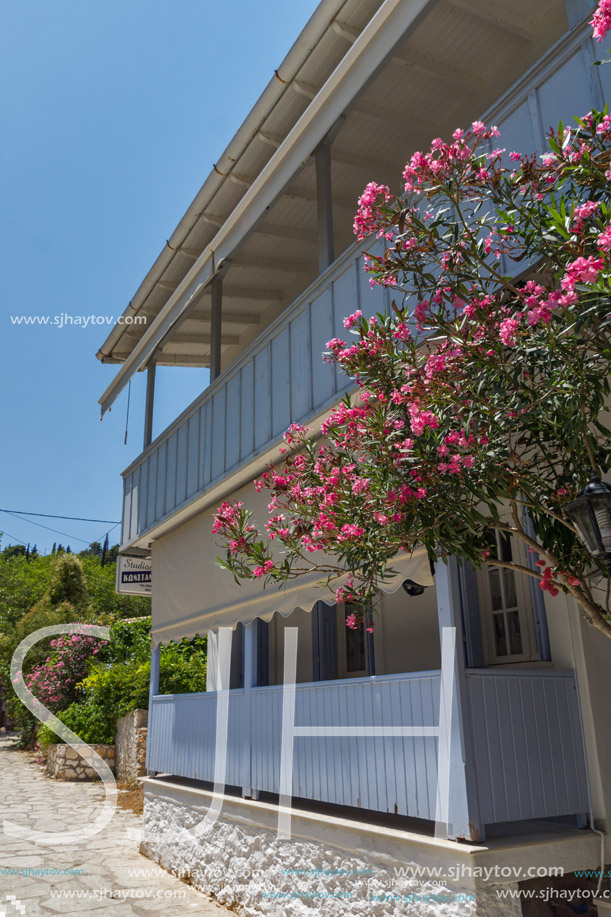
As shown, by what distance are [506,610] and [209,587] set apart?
11.5ft

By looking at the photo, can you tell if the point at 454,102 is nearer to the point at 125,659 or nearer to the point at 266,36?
the point at 266,36

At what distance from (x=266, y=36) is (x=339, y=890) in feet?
33.4

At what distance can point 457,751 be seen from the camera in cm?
427

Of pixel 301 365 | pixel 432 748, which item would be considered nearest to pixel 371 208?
pixel 301 365

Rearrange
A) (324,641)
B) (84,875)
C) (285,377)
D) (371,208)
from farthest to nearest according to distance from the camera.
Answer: (324,641)
(84,875)
(285,377)
(371,208)

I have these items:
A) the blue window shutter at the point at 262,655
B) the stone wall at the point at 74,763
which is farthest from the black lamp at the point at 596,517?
the stone wall at the point at 74,763

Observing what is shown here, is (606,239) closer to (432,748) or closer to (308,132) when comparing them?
(432,748)

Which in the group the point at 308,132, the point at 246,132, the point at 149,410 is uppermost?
the point at 246,132

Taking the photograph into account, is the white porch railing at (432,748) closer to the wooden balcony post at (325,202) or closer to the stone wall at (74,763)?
the wooden balcony post at (325,202)

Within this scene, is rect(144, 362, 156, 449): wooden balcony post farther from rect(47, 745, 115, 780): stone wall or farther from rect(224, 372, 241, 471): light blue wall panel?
rect(47, 745, 115, 780): stone wall

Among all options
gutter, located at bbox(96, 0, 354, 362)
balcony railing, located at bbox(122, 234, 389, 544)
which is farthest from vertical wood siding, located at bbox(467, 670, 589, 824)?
gutter, located at bbox(96, 0, 354, 362)

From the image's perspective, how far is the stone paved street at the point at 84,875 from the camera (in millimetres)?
6336

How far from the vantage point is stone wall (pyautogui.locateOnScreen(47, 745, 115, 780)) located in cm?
1466

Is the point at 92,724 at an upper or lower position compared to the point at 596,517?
lower
